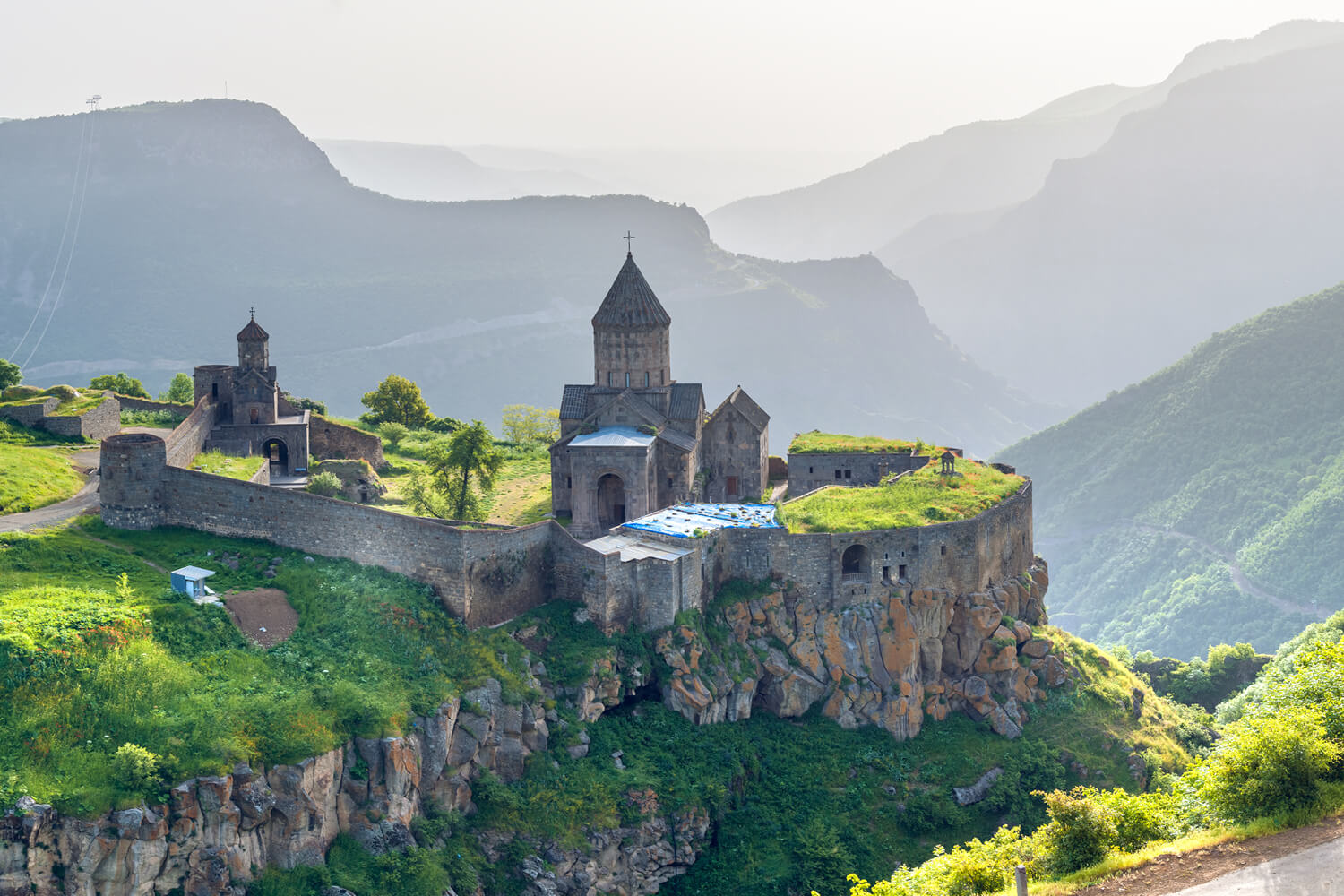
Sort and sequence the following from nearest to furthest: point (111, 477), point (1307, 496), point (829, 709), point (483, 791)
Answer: point (483, 791)
point (111, 477)
point (829, 709)
point (1307, 496)

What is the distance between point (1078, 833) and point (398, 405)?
49365mm

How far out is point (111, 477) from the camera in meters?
43.9

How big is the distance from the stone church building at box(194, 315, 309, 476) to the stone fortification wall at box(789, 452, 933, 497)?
2069 centimetres

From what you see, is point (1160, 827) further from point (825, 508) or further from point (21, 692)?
point (21, 692)

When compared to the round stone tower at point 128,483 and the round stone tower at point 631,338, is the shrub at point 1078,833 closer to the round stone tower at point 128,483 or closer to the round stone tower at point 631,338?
A: the round stone tower at point 128,483

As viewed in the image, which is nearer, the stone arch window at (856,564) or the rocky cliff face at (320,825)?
the rocky cliff face at (320,825)

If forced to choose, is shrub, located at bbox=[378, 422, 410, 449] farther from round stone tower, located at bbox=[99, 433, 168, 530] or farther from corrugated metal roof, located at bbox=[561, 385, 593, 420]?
round stone tower, located at bbox=[99, 433, 168, 530]

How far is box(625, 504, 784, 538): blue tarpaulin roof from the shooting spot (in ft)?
163

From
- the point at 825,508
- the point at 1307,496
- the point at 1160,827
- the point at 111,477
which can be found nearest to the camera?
the point at 1160,827

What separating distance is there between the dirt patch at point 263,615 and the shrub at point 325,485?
13489mm

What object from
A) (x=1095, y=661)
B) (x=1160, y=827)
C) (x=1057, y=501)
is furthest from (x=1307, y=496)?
(x=1160, y=827)

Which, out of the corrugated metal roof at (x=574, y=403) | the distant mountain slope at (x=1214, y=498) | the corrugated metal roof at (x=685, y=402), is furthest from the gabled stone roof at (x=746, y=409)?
the distant mountain slope at (x=1214, y=498)

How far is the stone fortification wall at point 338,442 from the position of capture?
201 ft

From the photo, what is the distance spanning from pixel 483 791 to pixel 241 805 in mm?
7734
